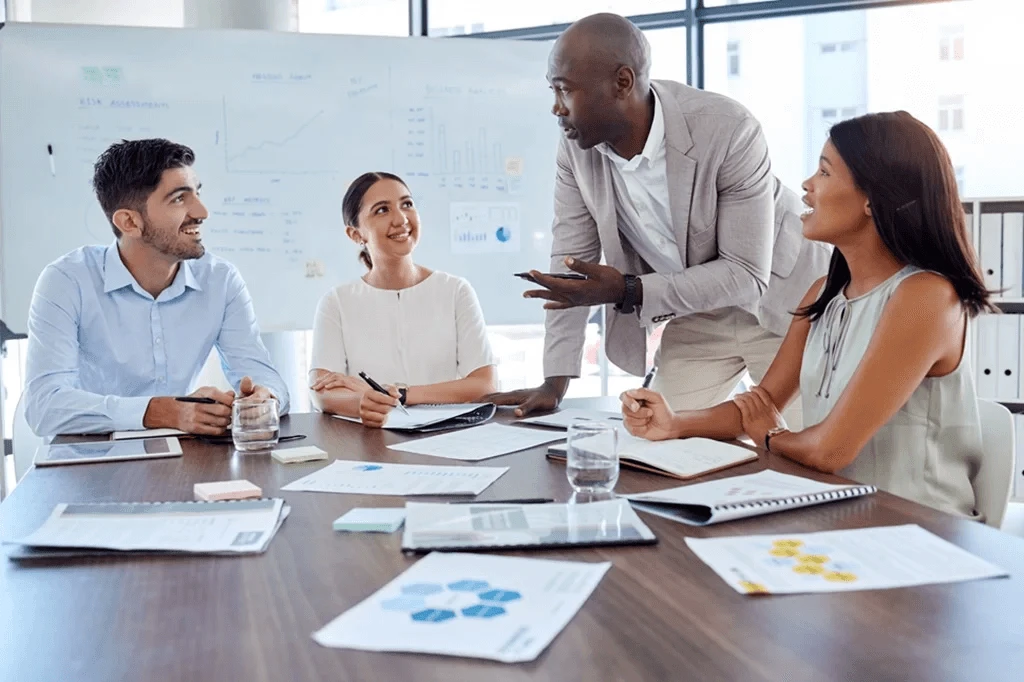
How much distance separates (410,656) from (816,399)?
4.18 feet

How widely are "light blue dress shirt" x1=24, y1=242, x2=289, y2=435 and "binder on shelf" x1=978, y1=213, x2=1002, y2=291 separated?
287 cm

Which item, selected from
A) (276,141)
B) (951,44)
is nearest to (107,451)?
(276,141)

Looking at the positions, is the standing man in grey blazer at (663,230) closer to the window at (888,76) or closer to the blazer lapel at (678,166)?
the blazer lapel at (678,166)

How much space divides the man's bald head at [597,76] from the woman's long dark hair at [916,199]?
72cm

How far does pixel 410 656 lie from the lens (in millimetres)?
824

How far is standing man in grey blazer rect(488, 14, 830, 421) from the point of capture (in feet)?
7.67

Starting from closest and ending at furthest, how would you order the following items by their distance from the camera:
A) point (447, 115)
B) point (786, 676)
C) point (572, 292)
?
1. point (786, 676)
2. point (572, 292)
3. point (447, 115)

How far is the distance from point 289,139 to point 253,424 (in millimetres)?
2308

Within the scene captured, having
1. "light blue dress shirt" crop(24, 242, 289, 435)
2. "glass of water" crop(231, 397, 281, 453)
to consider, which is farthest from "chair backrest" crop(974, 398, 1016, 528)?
"light blue dress shirt" crop(24, 242, 289, 435)

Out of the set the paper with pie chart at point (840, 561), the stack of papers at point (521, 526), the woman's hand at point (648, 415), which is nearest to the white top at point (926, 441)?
the woman's hand at point (648, 415)

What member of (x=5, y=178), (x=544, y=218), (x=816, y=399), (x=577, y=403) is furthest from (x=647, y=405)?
(x=5, y=178)

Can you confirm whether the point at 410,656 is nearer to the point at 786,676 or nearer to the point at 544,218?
the point at 786,676

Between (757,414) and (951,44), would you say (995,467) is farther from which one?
(951,44)

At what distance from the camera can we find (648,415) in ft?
5.89
